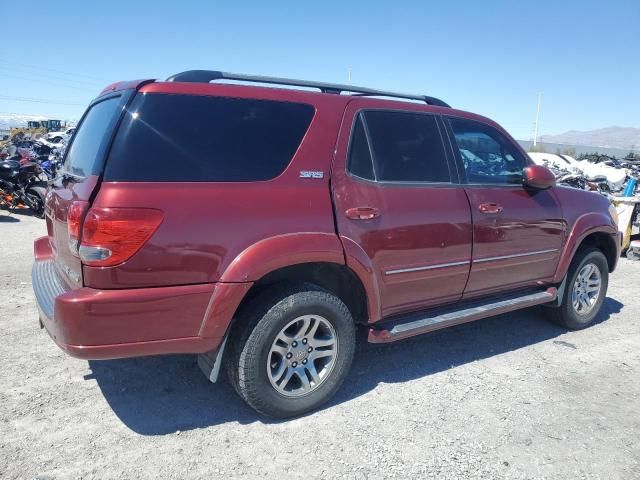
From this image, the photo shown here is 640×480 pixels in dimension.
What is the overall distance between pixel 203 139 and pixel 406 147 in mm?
1525

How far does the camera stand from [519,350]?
14.3 feet

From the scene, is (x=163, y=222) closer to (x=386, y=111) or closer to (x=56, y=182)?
(x=56, y=182)

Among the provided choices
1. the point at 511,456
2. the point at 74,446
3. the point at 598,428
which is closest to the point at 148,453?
the point at 74,446

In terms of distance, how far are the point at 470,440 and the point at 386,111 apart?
7.28ft

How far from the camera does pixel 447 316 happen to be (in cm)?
371

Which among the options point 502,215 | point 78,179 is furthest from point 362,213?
point 78,179

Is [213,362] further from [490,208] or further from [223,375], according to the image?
[490,208]

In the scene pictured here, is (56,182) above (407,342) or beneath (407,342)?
above

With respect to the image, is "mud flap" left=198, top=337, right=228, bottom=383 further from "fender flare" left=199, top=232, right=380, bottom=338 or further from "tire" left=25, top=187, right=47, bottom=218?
"tire" left=25, top=187, right=47, bottom=218

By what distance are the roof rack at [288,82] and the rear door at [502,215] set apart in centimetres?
35

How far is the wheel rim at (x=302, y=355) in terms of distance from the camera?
3.02 meters

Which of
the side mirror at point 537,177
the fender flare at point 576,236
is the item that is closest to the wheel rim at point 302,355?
the side mirror at point 537,177

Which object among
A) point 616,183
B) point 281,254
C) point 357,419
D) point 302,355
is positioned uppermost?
point 281,254

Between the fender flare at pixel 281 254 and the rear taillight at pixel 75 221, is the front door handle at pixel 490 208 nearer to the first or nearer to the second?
the fender flare at pixel 281 254
